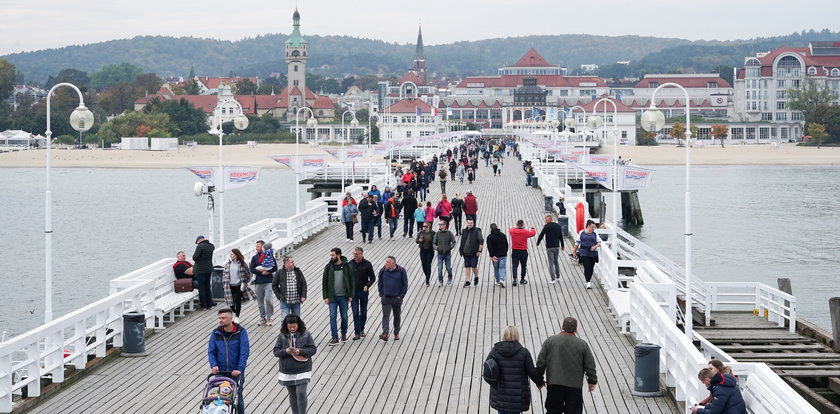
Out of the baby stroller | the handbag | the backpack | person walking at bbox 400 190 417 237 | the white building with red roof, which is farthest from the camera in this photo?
the white building with red roof

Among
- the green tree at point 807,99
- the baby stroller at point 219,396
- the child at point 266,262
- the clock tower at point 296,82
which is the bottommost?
the baby stroller at point 219,396

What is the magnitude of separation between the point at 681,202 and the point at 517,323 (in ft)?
178

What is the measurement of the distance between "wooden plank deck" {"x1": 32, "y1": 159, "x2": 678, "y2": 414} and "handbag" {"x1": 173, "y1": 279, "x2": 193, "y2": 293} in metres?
0.42

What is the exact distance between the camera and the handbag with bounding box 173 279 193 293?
1725cm

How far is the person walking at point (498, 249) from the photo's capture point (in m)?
18.7

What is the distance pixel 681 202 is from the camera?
225ft

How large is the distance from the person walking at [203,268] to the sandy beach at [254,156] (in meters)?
85.0

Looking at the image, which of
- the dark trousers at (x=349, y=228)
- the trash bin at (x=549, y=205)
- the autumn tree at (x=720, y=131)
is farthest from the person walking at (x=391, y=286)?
the autumn tree at (x=720, y=131)

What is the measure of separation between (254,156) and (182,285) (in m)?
98.0

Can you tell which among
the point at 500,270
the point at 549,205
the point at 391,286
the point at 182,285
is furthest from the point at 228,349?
the point at 549,205

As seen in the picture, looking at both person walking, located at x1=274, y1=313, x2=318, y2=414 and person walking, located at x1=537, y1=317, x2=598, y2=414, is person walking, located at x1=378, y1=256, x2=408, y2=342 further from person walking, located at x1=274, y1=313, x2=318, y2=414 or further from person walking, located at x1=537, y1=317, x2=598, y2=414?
person walking, located at x1=537, y1=317, x2=598, y2=414

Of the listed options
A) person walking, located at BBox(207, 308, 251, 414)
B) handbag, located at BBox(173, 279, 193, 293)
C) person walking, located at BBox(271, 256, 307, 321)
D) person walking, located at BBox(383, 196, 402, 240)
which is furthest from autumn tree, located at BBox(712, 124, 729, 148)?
person walking, located at BBox(207, 308, 251, 414)

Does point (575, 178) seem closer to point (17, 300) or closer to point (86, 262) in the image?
point (86, 262)

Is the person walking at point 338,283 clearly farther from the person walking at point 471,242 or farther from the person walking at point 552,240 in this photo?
the person walking at point 552,240
